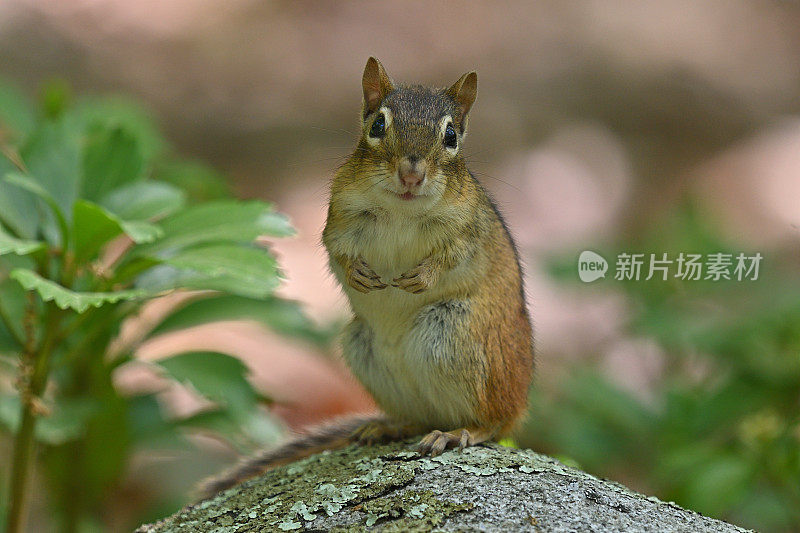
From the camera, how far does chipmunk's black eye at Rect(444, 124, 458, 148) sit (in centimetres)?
223

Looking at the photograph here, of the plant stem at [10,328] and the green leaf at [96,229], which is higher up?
the green leaf at [96,229]

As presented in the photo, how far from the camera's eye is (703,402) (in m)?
3.51

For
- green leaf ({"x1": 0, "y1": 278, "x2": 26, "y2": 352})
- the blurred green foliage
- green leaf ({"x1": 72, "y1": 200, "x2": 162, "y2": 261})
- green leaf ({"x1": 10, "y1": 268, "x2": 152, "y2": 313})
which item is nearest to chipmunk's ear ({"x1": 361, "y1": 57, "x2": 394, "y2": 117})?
green leaf ({"x1": 72, "y1": 200, "x2": 162, "y2": 261})

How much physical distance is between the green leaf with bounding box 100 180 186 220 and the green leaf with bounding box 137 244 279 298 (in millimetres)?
177

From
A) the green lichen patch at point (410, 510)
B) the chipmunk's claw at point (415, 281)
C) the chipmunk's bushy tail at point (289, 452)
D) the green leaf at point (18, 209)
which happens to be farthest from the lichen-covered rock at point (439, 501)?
the green leaf at point (18, 209)

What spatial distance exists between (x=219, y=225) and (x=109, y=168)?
525 mm

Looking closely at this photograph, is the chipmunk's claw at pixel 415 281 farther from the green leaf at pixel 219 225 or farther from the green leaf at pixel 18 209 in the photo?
the green leaf at pixel 18 209

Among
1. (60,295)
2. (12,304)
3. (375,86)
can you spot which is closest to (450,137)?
(375,86)

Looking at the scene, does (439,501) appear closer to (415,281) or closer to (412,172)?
(415,281)

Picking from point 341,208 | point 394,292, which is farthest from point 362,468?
point 341,208

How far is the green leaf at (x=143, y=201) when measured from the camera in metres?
2.56

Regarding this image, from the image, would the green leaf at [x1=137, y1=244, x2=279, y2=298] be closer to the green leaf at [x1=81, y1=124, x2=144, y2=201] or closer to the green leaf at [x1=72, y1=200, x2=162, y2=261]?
the green leaf at [x1=72, y1=200, x2=162, y2=261]

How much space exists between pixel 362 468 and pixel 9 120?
2.19m

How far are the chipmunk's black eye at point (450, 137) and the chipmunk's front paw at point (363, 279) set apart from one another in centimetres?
38
